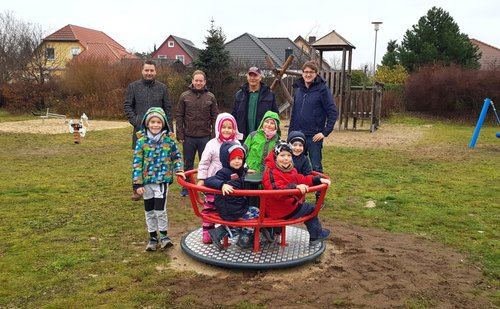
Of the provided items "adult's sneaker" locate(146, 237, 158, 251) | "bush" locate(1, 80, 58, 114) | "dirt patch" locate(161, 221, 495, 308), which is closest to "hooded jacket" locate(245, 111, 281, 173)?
"dirt patch" locate(161, 221, 495, 308)

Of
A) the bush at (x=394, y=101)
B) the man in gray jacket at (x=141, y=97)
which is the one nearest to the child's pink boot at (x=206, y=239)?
the man in gray jacket at (x=141, y=97)

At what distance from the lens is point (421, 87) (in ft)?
75.9

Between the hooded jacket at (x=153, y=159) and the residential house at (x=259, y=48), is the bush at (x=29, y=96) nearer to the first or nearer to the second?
the residential house at (x=259, y=48)

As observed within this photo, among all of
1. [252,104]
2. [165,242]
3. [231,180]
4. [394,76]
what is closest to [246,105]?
[252,104]

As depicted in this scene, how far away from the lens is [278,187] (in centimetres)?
396

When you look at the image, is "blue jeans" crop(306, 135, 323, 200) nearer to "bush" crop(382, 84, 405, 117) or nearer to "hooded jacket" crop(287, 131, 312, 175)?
"hooded jacket" crop(287, 131, 312, 175)

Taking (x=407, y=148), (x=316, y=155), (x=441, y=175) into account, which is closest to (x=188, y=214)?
(x=316, y=155)

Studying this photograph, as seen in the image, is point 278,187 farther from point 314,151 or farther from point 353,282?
point 314,151

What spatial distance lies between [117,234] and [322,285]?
2376 mm

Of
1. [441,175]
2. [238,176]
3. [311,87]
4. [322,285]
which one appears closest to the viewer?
[322,285]

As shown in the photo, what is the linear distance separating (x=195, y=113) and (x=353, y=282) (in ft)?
11.1

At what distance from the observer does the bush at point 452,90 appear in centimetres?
2083

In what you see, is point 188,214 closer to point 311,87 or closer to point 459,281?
point 311,87

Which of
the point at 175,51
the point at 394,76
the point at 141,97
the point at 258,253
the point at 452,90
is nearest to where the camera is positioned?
the point at 258,253
